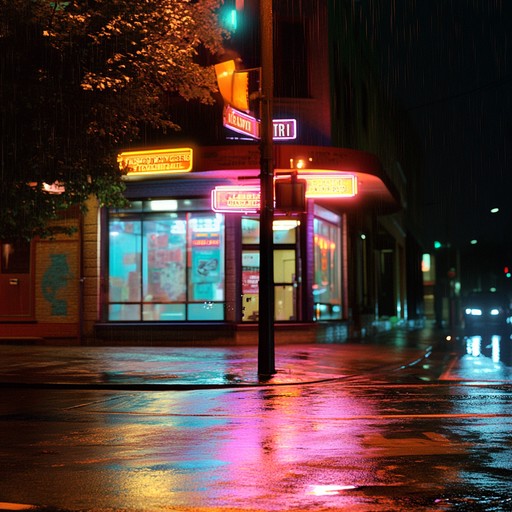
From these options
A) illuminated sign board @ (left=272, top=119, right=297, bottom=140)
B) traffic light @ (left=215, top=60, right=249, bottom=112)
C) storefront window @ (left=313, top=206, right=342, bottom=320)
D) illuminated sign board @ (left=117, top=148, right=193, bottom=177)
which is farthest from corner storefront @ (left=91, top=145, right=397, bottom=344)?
traffic light @ (left=215, top=60, right=249, bottom=112)

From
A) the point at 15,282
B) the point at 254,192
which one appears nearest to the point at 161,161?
the point at 254,192

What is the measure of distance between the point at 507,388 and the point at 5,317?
16.5 metres

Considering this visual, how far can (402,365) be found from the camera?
19312mm

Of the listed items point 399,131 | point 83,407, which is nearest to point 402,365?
point 83,407

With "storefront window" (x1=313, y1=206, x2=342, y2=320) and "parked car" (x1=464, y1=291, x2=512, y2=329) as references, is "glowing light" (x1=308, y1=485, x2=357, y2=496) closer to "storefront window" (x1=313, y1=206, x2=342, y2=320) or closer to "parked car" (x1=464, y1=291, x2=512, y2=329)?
"storefront window" (x1=313, y1=206, x2=342, y2=320)

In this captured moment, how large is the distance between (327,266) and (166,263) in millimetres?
5715

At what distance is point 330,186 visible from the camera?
23.6 meters

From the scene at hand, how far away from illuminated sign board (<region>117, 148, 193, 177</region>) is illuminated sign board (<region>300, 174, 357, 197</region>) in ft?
11.6

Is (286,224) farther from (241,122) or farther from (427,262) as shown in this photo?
(427,262)

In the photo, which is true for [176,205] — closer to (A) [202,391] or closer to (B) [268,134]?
(B) [268,134]

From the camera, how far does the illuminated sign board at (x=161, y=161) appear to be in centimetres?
2311

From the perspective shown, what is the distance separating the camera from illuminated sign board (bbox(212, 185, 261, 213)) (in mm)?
23047

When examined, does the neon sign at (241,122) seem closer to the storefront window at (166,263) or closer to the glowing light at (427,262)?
the storefront window at (166,263)

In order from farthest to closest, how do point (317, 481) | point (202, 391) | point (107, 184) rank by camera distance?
point (107, 184)
point (202, 391)
point (317, 481)
